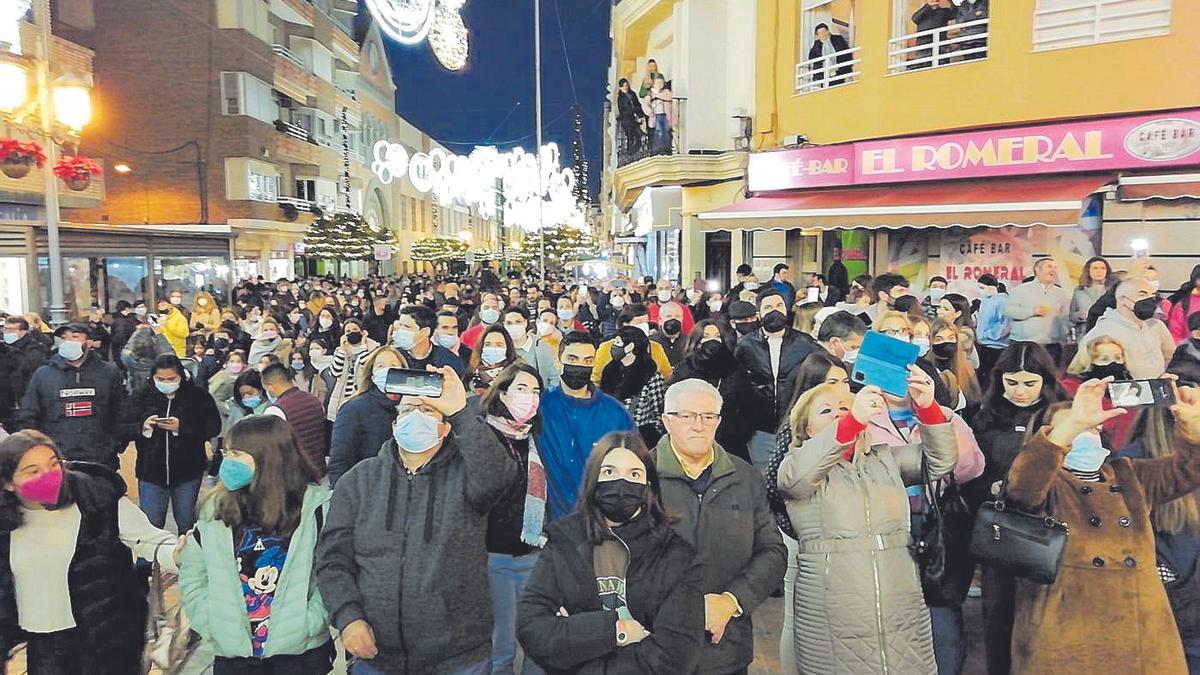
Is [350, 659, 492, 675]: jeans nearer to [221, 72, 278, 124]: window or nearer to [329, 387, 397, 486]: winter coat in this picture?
[329, 387, 397, 486]: winter coat

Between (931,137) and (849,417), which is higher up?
(931,137)

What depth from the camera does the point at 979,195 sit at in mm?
12289

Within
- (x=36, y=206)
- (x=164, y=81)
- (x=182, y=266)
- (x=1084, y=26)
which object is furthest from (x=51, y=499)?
(x=164, y=81)

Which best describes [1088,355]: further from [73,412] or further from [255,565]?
[73,412]

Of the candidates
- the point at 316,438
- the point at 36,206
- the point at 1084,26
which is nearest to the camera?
the point at 316,438

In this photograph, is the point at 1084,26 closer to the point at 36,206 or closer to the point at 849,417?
the point at 849,417

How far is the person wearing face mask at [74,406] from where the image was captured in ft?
22.4

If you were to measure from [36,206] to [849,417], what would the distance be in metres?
20.2

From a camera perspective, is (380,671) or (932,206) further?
(932,206)

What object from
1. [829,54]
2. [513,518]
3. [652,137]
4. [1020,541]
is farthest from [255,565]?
[652,137]

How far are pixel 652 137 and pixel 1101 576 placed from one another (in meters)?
17.4

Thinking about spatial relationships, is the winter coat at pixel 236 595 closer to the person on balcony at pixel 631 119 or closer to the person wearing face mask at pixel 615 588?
the person wearing face mask at pixel 615 588

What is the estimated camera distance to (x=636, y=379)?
7.16 m

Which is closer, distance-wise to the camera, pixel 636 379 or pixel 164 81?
pixel 636 379
